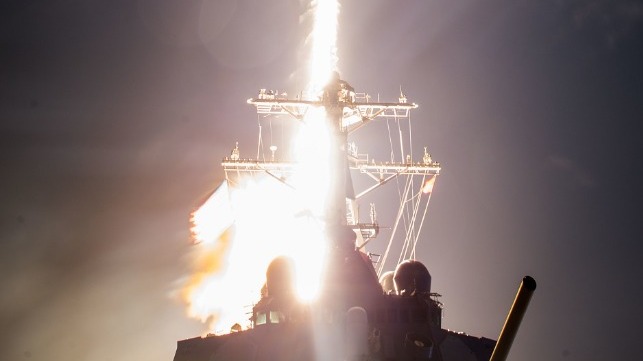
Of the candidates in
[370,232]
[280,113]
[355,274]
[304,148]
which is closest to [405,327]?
[355,274]

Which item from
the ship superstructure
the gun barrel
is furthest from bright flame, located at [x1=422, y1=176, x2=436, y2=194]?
the gun barrel

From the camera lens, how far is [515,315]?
199 inches

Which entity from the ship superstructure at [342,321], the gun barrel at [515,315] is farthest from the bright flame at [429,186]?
the gun barrel at [515,315]

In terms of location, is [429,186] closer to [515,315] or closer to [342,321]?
[342,321]

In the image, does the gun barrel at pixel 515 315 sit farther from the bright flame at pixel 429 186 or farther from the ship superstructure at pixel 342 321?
the bright flame at pixel 429 186

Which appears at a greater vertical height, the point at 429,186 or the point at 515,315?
the point at 429,186

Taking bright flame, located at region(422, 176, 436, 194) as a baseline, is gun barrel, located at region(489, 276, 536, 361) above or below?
below

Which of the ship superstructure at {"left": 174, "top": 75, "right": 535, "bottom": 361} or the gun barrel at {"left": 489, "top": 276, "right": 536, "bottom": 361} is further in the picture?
the ship superstructure at {"left": 174, "top": 75, "right": 535, "bottom": 361}

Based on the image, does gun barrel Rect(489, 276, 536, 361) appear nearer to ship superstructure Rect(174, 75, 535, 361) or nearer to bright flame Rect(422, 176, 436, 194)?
ship superstructure Rect(174, 75, 535, 361)

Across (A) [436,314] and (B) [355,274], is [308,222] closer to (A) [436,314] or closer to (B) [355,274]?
(B) [355,274]

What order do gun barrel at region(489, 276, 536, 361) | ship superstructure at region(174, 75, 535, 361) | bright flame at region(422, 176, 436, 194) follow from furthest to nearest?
1. bright flame at region(422, 176, 436, 194)
2. ship superstructure at region(174, 75, 535, 361)
3. gun barrel at region(489, 276, 536, 361)

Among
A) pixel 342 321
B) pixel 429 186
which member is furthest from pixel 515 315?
pixel 429 186

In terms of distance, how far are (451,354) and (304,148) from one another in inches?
464

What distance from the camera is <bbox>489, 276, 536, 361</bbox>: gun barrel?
4754 mm
